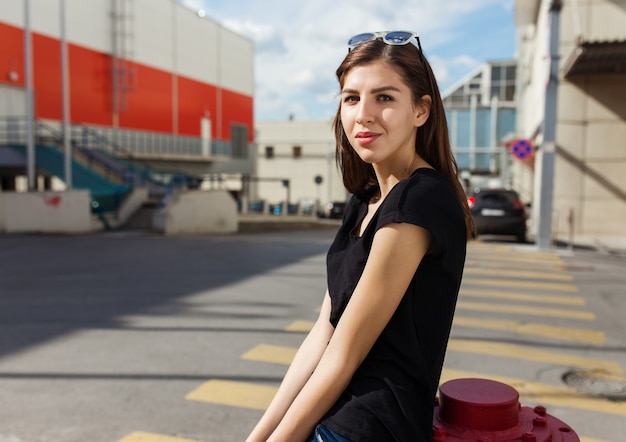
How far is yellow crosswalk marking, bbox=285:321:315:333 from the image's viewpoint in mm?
6331

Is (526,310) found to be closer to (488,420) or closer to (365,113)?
(488,420)

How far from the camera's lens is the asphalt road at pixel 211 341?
399 centimetres

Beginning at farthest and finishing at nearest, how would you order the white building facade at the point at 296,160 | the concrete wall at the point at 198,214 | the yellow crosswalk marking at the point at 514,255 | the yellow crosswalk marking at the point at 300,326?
the white building facade at the point at 296,160, the concrete wall at the point at 198,214, the yellow crosswalk marking at the point at 514,255, the yellow crosswalk marking at the point at 300,326

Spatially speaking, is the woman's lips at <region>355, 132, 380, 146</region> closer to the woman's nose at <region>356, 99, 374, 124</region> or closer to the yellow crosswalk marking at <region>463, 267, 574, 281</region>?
the woman's nose at <region>356, 99, 374, 124</region>

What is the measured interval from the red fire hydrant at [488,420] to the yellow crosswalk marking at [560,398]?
2681 mm

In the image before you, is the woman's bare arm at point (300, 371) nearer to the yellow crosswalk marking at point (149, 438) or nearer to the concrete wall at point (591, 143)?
the yellow crosswalk marking at point (149, 438)

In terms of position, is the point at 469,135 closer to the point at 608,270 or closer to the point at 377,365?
the point at 608,270

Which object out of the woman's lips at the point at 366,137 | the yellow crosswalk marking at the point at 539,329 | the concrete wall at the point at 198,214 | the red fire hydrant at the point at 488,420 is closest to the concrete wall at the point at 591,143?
the concrete wall at the point at 198,214

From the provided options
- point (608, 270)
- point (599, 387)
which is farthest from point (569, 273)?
point (599, 387)

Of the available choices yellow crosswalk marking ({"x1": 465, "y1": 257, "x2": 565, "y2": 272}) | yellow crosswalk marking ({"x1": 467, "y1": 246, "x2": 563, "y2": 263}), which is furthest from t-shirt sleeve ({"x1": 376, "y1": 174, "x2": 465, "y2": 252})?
yellow crosswalk marking ({"x1": 467, "y1": 246, "x2": 563, "y2": 263})

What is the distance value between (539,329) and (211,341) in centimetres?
364

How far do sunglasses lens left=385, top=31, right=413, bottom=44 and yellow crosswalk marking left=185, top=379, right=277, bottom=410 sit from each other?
316 centimetres

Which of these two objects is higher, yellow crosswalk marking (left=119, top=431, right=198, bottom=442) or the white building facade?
the white building facade

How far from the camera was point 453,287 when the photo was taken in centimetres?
151
